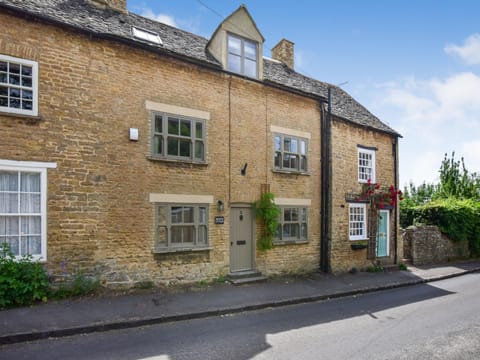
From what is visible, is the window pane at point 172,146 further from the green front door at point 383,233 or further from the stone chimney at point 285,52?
the green front door at point 383,233

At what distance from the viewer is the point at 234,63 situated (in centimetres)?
1128

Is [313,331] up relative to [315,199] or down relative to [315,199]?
down

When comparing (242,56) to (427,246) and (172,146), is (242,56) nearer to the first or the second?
(172,146)

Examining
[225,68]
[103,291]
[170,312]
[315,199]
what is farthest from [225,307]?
[225,68]

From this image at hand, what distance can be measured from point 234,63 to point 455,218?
15.1 m

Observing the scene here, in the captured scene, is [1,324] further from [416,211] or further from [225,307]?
[416,211]

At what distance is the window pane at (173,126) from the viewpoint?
977 cm

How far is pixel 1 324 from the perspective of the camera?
6086mm

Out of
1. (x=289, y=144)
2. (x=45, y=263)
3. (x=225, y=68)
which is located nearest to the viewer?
(x=45, y=263)

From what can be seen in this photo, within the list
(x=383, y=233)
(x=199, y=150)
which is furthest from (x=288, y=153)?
(x=383, y=233)

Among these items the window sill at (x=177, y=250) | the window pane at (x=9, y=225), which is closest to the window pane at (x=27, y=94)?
the window pane at (x=9, y=225)

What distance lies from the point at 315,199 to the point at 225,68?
6.29 meters

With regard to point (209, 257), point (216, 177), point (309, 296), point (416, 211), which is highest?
point (216, 177)

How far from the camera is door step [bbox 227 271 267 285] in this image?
10.3 metres
